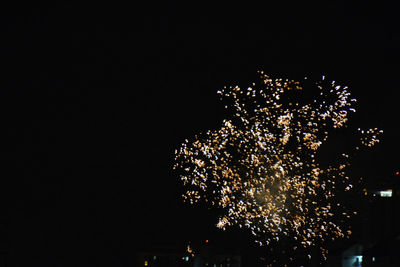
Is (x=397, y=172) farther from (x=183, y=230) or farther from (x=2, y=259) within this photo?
(x=2, y=259)

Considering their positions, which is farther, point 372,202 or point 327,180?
point 372,202

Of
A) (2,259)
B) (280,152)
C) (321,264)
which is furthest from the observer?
(321,264)

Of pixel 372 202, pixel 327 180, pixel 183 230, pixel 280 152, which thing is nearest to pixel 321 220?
pixel 327 180

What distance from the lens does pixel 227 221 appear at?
17.8 m

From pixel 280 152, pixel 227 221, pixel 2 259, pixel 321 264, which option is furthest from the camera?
pixel 321 264

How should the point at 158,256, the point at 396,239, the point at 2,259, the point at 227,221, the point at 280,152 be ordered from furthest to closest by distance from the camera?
1. the point at 158,256
2. the point at 2,259
3. the point at 396,239
4. the point at 227,221
5. the point at 280,152

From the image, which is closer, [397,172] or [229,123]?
[229,123]

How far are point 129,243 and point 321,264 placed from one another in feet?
30.7

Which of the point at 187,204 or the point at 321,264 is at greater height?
the point at 187,204

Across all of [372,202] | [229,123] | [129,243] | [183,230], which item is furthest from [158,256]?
[229,123]

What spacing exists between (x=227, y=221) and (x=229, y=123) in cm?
337

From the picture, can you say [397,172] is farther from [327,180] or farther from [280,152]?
[280,152]

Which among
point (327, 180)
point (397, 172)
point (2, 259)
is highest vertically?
point (397, 172)

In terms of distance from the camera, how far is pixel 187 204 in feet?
86.4
